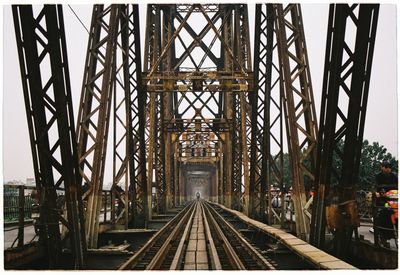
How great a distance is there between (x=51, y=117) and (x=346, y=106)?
4753mm

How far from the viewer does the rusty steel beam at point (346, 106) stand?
19.5ft

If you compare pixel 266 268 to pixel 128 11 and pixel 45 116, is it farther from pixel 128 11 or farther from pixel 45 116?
pixel 128 11

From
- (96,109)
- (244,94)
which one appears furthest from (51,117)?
(244,94)

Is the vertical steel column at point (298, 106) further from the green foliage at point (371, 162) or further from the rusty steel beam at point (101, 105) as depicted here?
the green foliage at point (371, 162)

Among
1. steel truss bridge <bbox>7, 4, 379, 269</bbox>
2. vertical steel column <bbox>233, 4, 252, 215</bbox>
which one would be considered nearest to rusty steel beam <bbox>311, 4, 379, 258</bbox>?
steel truss bridge <bbox>7, 4, 379, 269</bbox>

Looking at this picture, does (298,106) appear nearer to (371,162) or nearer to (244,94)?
(244,94)

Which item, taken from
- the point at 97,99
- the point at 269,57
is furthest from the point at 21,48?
the point at 269,57

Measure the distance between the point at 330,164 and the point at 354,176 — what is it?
0.41 m

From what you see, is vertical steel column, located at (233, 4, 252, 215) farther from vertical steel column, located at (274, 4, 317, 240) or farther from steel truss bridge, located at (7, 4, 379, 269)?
vertical steel column, located at (274, 4, 317, 240)

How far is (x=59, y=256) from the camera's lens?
263 inches

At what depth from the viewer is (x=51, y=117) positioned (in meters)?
6.43

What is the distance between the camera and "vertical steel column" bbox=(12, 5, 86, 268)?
6.00 m

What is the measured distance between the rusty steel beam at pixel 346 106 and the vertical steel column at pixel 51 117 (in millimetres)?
4118

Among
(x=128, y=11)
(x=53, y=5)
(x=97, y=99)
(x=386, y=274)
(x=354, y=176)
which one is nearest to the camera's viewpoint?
(x=386, y=274)
